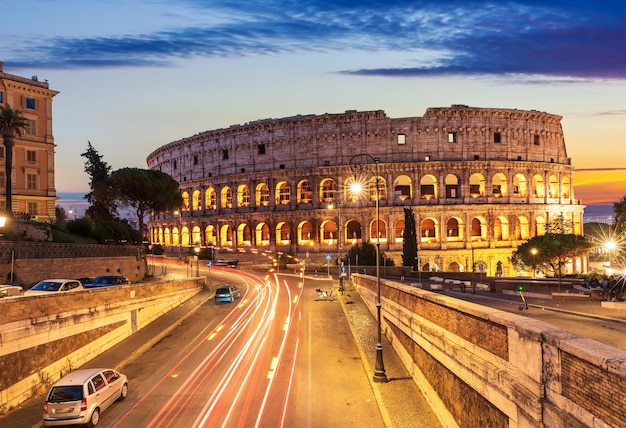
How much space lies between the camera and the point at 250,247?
89.1 meters

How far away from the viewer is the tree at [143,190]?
6781 centimetres

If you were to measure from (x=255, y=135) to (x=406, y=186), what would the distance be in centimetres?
2833

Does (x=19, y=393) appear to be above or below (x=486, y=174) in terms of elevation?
below

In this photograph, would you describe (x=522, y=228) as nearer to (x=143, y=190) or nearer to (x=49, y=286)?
(x=143, y=190)

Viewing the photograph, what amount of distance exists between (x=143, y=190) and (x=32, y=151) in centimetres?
1834

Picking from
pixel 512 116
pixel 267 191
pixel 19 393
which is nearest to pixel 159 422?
pixel 19 393

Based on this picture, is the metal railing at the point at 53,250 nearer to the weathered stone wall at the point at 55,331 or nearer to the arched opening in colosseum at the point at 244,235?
the weathered stone wall at the point at 55,331

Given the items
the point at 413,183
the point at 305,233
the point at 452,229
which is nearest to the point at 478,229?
the point at 452,229

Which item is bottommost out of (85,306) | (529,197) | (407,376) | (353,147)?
(407,376)

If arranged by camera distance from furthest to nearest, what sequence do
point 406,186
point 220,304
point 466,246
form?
1. point 406,186
2. point 466,246
3. point 220,304

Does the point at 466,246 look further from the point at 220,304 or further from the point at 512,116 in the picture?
the point at 220,304

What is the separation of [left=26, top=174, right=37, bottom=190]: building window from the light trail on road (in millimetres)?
28344

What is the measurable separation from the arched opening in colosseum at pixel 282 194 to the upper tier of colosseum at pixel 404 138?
129 inches

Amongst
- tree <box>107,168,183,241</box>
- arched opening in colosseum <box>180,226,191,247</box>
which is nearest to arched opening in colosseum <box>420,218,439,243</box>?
tree <box>107,168,183,241</box>
